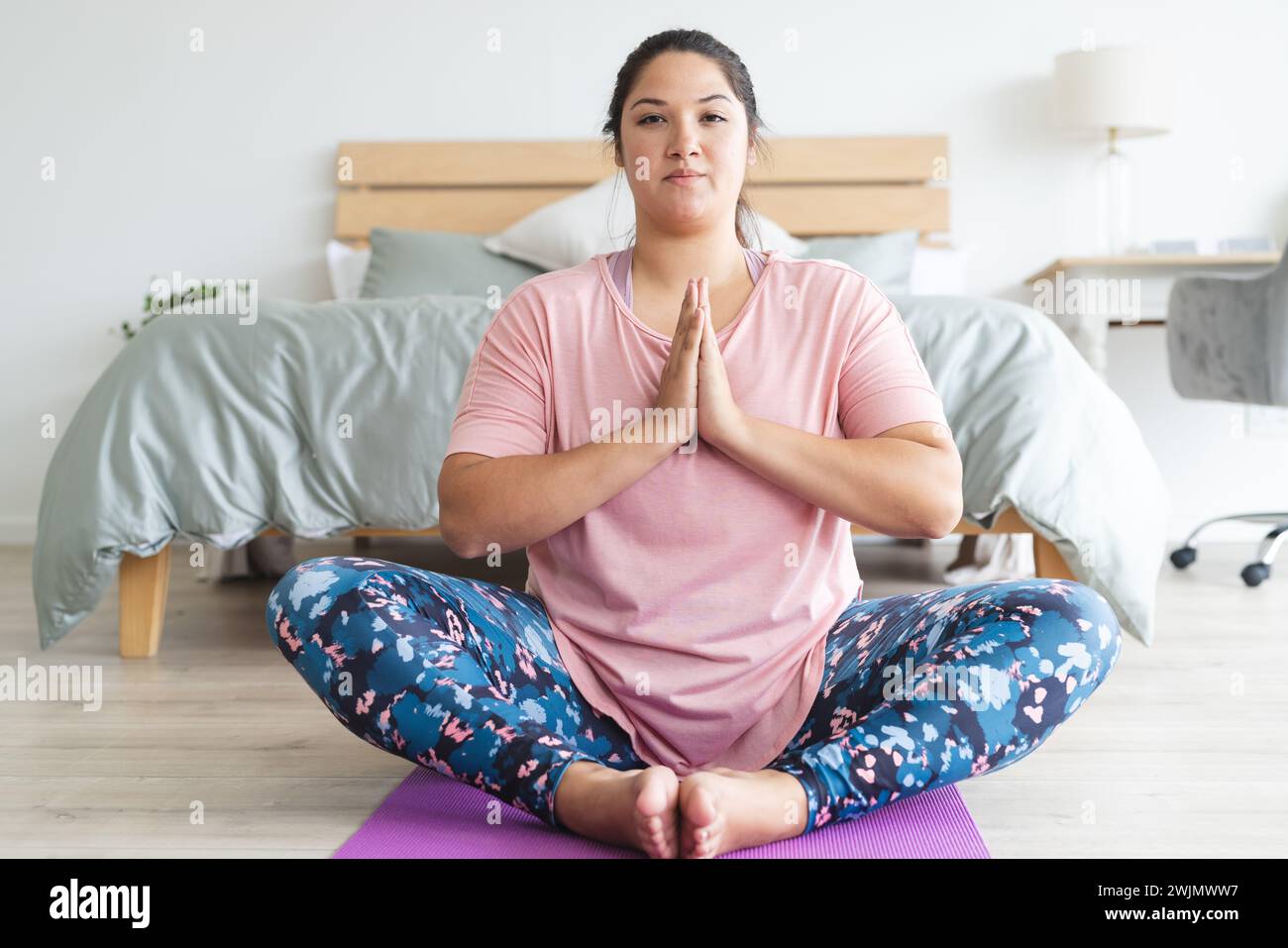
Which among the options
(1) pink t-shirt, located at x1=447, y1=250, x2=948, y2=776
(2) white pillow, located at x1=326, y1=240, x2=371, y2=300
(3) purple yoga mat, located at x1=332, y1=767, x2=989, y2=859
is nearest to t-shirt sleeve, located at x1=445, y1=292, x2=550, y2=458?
(1) pink t-shirt, located at x1=447, y1=250, x2=948, y2=776

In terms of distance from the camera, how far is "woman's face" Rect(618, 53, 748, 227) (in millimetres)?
1372

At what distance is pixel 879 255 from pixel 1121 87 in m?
0.87

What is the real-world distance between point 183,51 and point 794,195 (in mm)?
2027

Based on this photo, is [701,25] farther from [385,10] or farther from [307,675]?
[307,675]

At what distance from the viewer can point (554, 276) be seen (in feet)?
4.84

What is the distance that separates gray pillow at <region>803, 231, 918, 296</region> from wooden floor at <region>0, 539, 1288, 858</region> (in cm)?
133

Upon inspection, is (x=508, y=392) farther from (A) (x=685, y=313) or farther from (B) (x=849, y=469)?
(B) (x=849, y=469)

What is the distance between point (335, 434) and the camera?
90.8 inches

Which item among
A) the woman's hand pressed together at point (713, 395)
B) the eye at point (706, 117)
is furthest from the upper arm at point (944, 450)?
the eye at point (706, 117)

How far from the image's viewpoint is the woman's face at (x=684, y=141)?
1.37m

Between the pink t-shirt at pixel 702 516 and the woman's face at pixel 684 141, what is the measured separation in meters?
0.11

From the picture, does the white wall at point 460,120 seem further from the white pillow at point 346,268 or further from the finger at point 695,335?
the finger at point 695,335
